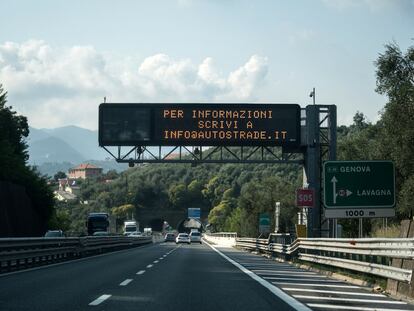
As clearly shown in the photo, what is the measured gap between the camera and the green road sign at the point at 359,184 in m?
21.3

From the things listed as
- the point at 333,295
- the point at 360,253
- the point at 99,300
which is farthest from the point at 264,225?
the point at 99,300

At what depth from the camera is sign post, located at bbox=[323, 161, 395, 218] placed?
2131cm

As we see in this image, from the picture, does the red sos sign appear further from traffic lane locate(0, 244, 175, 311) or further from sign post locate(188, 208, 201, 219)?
sign post locate(188, 208, 201, 219)

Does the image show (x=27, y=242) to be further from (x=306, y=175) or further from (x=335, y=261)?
(x=306, y=175)

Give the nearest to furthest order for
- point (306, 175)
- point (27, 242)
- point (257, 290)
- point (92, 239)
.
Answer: point (257, 290), point (27, 242), point (92, 239), point (306, 175)

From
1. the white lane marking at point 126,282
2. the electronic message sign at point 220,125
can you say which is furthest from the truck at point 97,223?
the white lane marking at point 126,282

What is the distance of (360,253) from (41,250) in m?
12.7

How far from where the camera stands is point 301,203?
31953 mm

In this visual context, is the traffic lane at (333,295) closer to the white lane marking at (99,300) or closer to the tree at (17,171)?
the white lane marking at (99,300)

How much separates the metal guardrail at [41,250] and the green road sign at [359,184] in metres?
9.99

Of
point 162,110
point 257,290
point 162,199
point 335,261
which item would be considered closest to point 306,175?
A: point 162,110

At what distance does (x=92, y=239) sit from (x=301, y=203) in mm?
11800

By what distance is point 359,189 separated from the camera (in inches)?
856

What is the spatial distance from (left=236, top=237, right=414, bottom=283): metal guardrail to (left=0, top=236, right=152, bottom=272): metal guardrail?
9.69 metres
